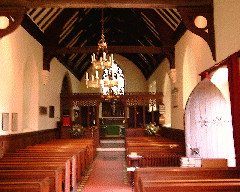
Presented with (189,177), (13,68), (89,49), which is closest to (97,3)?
(13,68)

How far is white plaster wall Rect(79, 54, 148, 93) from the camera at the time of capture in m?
17.6

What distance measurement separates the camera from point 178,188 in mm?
2328

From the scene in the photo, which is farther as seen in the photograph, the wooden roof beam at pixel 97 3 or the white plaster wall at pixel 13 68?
the white plaster wall at pixel 13 68

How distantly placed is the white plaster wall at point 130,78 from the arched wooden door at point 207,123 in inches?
497

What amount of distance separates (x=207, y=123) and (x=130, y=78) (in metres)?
13.2

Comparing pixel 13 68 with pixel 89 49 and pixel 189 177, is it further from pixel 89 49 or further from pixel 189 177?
pixel 189 177

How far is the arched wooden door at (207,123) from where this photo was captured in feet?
15.2

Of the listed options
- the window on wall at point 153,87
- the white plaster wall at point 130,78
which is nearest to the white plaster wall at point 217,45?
the window on wall at point 153,87

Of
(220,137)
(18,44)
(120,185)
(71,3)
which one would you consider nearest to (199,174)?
(220,137)

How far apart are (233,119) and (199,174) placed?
70.7 inches

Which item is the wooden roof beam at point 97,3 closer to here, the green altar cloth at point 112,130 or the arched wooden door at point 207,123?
the arched wooden door at point 207,123

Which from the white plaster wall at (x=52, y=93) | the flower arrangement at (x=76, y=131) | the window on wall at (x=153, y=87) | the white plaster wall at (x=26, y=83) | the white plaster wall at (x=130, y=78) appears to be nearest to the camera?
the white plaster wall at (x=26, y=83)

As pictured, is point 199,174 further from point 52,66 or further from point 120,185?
point 52,66

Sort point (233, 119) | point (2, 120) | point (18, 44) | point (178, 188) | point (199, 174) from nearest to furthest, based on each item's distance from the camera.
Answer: point (178, 188) → point (199, 174) → point (233, 119) → point (2, 120) → point (18, 44)
